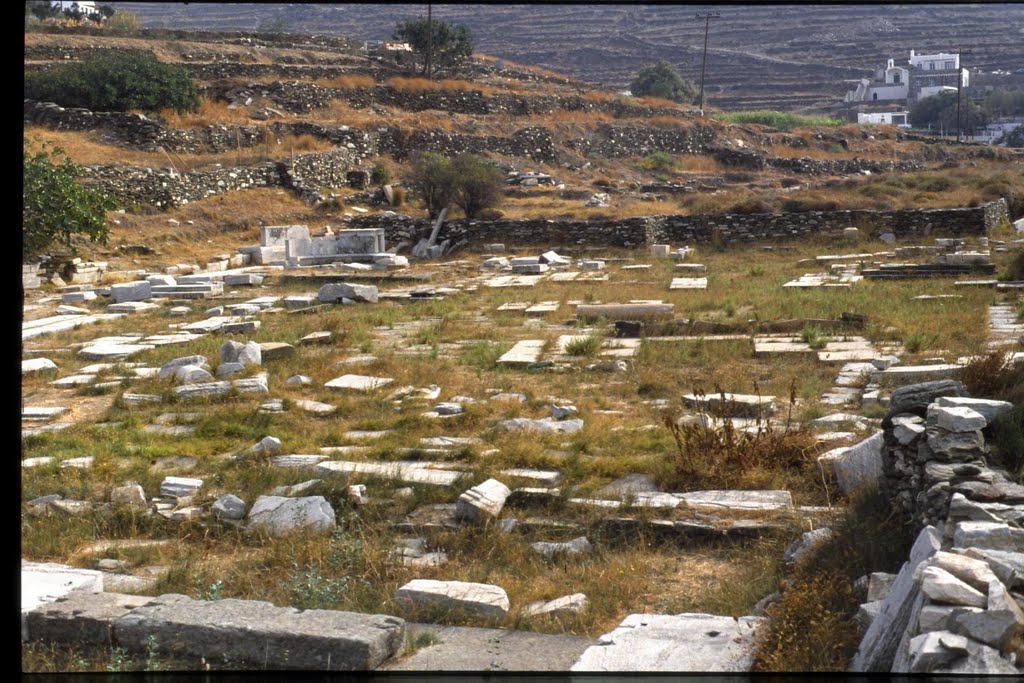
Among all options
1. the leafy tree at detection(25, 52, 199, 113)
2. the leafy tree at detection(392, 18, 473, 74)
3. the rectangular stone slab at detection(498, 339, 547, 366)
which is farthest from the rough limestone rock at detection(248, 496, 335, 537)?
the leafy tree at detection(392, 18, 473, 74)

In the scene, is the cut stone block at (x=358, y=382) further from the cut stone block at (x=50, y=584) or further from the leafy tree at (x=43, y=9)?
the leafy tree at (x=43, y=9)

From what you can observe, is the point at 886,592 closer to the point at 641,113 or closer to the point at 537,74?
the point at 641,113

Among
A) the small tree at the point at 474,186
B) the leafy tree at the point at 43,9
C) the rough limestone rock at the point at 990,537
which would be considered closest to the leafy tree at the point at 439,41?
the leafy tree at the point at 43,9

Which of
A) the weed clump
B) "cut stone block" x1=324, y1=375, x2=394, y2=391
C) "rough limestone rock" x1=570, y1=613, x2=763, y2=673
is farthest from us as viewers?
"cut stone block" x1=324, y1=375, x2=394, y2=391

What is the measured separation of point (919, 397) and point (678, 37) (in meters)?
97.2

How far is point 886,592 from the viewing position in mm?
4535

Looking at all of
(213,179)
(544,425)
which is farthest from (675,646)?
(213,179)

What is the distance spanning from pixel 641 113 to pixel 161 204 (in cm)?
2960

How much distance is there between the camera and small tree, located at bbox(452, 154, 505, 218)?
1130 inches

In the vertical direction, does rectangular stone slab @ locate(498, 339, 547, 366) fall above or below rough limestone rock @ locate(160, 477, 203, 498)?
below

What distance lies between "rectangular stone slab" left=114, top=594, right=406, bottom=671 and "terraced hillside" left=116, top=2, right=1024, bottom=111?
6368 centimetres

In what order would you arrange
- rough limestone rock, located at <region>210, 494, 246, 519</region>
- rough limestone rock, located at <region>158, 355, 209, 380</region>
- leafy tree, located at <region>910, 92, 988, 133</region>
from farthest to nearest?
1. leafy tree, located at <region>910, 92, 988, 133</region>
2. rough limestone rock, located at <region>158, 355, 209, 380</region>
3. rough limestone rock, located at <region>210, 494, 246, 519</region>

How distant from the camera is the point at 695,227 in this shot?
1026 inches

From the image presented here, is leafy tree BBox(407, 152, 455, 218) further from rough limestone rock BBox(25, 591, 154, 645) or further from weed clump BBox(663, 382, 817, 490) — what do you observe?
rough limestone rock BBox(25, 591, 154, 645)
